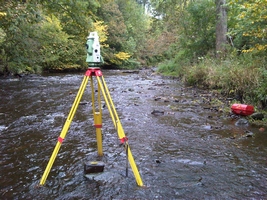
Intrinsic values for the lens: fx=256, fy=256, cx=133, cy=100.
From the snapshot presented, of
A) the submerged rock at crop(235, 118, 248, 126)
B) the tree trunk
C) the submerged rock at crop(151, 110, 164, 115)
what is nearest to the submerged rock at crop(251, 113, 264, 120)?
the submerged rock at crop(235, 118, 248, 126)

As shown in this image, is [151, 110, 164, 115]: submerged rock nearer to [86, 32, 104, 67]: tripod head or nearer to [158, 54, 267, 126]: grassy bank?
[158, 54, 267, 126]: grassy bank

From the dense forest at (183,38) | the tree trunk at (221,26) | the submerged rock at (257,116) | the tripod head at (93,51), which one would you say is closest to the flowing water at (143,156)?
the submerged rock at (257,116)

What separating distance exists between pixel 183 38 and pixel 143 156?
471 inches

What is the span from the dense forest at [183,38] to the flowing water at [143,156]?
2067 mm

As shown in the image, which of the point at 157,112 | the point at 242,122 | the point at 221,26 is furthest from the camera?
the point at 221,26

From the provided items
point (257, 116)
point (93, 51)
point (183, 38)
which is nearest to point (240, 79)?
point (257, 116)

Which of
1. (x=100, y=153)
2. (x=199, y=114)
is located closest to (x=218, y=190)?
(x=100, y=153)

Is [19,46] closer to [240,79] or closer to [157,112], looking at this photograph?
[157,112]

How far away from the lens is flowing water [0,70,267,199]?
2.78 m

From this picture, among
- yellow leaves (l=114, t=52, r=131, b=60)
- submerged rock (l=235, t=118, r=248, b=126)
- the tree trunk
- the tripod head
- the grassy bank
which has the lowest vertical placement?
submerged rock (l=235, t=118, r=248, b=126)

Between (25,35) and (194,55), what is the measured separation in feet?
28.1

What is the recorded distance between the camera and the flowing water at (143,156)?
278cm

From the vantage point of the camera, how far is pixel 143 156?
3732 millimetres

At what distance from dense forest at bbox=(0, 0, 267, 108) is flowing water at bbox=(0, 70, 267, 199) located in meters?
2.07
